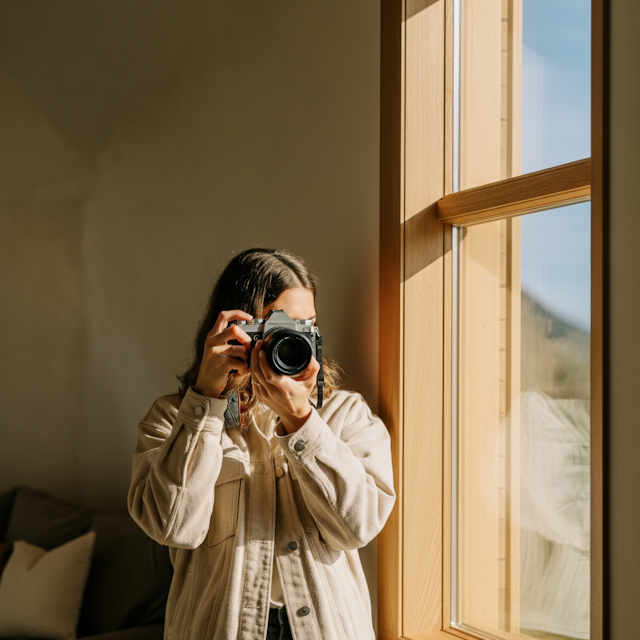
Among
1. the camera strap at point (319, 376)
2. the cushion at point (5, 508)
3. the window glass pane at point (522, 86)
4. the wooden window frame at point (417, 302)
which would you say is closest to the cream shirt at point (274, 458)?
the camera strap at point (319, 376)

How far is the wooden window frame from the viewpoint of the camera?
1312 millimetres

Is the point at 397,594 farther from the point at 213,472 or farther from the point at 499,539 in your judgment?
the point at 213,472

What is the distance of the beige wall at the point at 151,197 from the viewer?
150 cm

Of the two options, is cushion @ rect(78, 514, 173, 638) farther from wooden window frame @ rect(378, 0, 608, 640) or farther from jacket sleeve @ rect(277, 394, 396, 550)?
jacket sleeve @ rect(277, 394, 396, 550)

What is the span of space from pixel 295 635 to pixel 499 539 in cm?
45

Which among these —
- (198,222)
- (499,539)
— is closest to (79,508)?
(198,222)

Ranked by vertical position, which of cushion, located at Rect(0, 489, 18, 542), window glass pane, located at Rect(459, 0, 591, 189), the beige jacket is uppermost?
window glass pane, located at Rect(459, 0, 591, 189)

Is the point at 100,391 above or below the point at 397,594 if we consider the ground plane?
above

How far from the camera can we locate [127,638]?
186 cm

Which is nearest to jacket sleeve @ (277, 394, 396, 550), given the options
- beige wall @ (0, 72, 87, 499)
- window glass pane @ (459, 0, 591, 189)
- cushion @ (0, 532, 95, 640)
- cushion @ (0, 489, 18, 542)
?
window glass pane @ (459, 0, 591, 189)

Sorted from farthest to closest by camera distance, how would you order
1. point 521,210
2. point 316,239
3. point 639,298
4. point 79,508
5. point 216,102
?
point 79,508 → point 216,102 → point 316,239 → point 521,210 → point 639,298

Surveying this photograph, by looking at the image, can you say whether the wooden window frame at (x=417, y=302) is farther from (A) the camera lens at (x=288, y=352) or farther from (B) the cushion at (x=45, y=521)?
(B) the cushion at (x=45, y=521)

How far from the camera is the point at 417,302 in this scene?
4.36ft

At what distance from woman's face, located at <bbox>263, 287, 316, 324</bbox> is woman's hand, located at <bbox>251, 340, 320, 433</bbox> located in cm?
18
